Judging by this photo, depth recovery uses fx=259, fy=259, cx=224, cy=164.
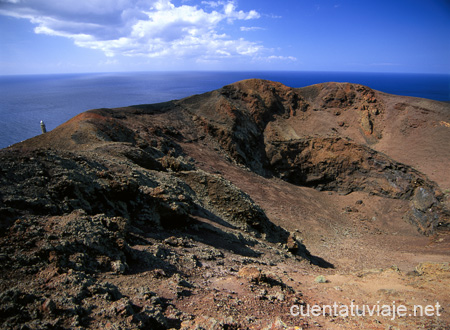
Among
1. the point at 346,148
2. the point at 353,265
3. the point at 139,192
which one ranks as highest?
the point at 139,192

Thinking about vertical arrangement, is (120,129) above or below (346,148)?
above

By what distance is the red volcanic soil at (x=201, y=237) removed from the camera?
4.40m

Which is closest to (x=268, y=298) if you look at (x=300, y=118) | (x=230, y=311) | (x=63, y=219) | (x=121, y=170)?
(x=230, y=311)

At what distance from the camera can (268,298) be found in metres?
5.51

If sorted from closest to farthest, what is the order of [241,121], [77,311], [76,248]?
[77,311] → [76,248] → [241,121]

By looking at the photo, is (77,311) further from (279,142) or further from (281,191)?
(279,142)

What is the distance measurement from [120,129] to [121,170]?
11370 millimetres

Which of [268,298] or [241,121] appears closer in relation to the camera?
[268,298]

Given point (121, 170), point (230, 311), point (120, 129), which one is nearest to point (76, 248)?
point (230, 311)

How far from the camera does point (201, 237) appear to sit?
30.1ft

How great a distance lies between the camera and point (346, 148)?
29562mm

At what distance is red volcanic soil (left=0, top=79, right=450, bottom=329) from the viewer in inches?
173

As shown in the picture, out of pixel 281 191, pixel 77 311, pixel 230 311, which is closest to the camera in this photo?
pixel 77 311

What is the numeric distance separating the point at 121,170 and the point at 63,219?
4957mm
